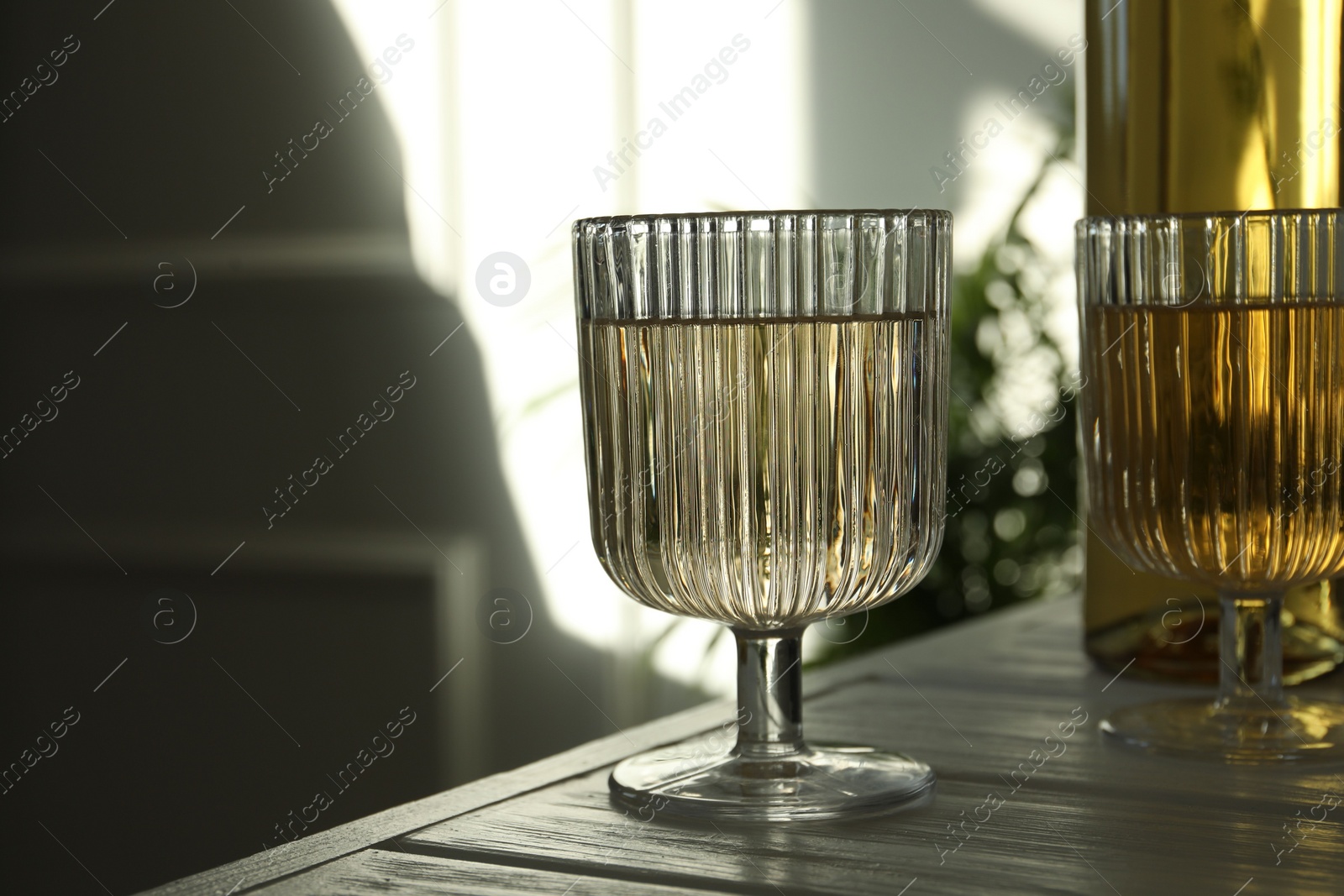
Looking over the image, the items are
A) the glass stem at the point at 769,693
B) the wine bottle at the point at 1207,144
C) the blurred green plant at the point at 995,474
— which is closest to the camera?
the glass stem at the point at 769,693

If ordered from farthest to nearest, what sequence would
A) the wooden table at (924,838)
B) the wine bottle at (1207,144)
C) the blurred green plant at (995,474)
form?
the blurred green plant at (995,474)
the wine bottle at (1207,144)
the wooden table at (924,838)

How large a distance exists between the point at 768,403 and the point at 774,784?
159 mm

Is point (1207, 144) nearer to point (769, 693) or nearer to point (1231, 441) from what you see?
point (1231, 441)

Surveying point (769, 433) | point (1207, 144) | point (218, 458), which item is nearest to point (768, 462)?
point (769, 433)

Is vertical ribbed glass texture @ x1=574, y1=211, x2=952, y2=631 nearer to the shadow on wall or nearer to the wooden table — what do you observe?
the wooden table

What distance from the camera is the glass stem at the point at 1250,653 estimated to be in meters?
0.73

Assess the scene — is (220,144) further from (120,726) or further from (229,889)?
(229,889)

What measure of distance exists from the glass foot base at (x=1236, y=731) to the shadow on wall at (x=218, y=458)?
1444 millimetres

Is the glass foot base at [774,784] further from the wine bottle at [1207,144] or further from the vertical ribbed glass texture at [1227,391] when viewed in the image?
the wine bottle at [1207,144]

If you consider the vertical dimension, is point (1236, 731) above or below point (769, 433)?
below

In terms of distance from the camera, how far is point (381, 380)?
239 cm

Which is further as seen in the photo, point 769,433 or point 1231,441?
point 1231,441

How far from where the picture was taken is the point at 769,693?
645 millimetres

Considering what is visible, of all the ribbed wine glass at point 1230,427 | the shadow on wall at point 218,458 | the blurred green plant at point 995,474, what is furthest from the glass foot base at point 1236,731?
the blurred green plant at point 995,474
